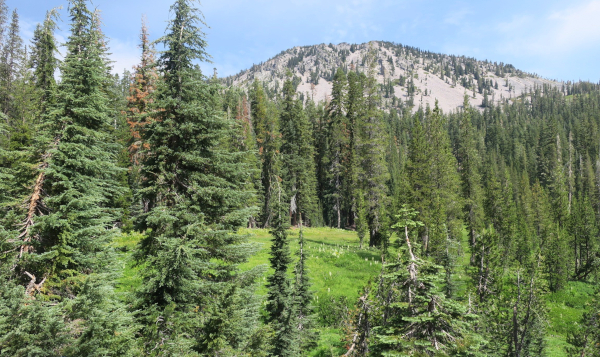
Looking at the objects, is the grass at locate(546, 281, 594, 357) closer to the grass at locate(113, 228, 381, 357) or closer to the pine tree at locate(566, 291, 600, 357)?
the pine tree at locate(566, 291, 600, 357)

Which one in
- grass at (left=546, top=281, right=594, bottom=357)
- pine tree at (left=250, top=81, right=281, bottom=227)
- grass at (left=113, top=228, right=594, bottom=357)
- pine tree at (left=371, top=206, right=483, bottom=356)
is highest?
pine tree at (left=250, top=81, right=281, bottom=227)

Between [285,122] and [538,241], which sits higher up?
[285,122]

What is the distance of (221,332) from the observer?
582 centimetres

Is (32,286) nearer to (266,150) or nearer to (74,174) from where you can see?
(74,174)

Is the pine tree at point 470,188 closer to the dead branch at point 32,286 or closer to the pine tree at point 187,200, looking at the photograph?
the pine tree at point 187,200

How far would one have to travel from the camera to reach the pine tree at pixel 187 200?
8.69 meters

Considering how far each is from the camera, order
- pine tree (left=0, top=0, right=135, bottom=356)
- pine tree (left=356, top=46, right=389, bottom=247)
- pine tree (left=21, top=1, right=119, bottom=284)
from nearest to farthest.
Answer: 1. pine tree (left=0, top=0, right=135, bottom=356)
2. pine tree (left=21, top=1, right=119, bottom=284)
3. pine tree (left=356, top=46, right=389, bottom=247)

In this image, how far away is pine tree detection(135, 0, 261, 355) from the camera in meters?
8.69

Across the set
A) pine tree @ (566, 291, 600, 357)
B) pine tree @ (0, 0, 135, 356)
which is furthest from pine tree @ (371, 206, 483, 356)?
pine tree @ (566, 291, 600, 357)

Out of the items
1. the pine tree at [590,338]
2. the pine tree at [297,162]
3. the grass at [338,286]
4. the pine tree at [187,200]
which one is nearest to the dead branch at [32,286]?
the pine tree at [187,200]

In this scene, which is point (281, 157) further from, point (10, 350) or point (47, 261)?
point (10, 350)

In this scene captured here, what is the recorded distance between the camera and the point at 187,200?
964 cm

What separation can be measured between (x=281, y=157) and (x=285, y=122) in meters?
9.34

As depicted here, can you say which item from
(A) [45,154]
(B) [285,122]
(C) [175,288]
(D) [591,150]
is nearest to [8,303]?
(C) [175,288]
